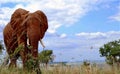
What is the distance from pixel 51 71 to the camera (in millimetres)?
9328

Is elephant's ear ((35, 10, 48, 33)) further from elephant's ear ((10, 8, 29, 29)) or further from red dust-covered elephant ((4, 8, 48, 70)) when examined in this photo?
elephant's ear ((10, 8, 29, 29))

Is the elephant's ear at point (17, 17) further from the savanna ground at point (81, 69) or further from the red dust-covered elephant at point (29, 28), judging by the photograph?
the savanna ground at point (81, 69)

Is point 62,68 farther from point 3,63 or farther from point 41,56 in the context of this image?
point 3,63

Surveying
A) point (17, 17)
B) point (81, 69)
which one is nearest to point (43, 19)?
point (17, 17)

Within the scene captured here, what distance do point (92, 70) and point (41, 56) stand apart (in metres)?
1.28

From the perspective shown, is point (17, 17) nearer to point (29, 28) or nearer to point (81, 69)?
point (29, 28)

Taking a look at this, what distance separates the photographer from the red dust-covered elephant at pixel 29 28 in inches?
388

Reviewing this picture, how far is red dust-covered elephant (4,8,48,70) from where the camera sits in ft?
32.3

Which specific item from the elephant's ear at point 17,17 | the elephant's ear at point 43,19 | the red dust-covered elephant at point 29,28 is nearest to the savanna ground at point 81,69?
the red dust-covered elephant at point 29,28

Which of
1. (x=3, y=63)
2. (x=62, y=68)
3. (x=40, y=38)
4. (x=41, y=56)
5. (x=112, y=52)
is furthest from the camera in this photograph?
(x=112, y=52)

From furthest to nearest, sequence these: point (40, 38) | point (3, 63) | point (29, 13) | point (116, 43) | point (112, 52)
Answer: point (116, 43) < point (112, 52) < point (29, 13) < point (40, 38) < point (3, 63)

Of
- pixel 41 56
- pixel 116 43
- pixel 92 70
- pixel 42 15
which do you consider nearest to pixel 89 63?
pixel 92 70

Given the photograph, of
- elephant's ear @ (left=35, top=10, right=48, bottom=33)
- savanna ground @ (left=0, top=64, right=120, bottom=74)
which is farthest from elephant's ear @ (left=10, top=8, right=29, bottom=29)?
savanna ground @ (left=0, top=64, right=120, bottom=74)

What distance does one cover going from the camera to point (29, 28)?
10.2m
